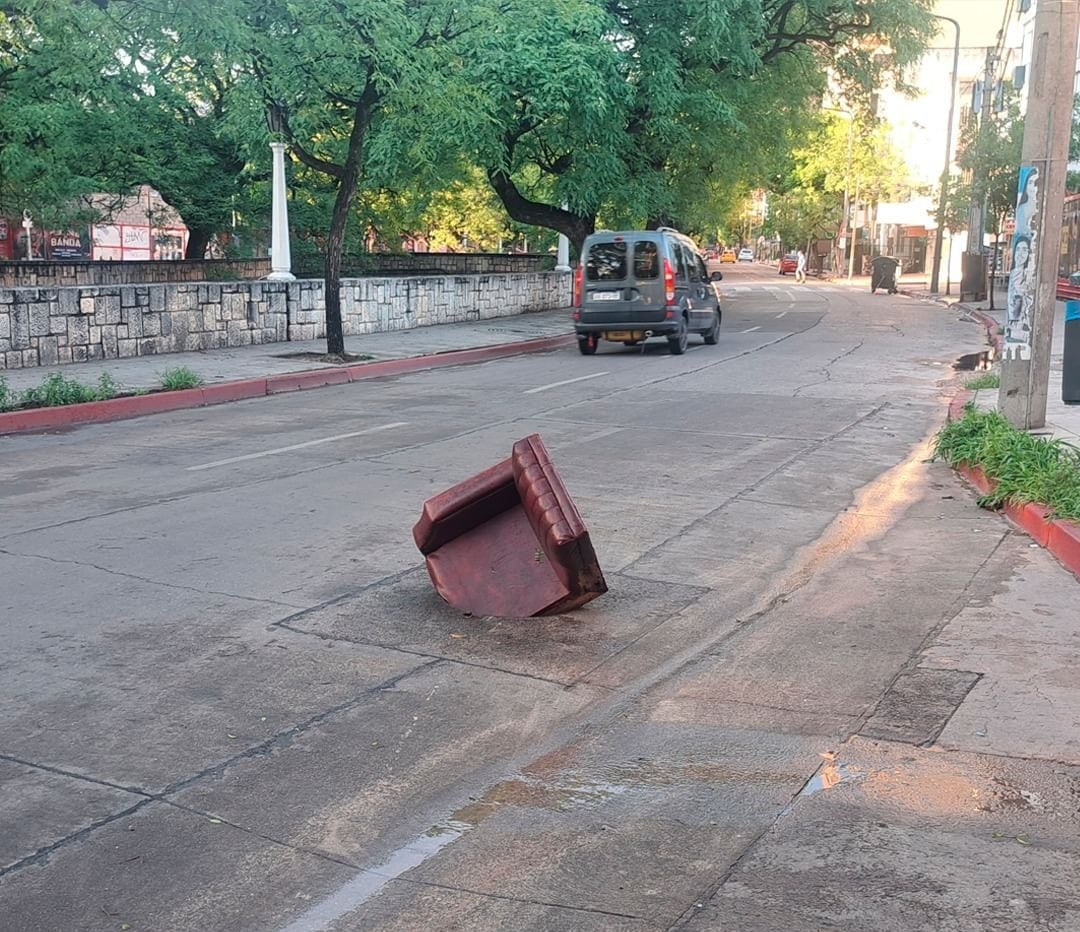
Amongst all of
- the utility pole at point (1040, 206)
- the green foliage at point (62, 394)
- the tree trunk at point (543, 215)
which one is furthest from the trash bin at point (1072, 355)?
the tree trunk at point (543, 215)

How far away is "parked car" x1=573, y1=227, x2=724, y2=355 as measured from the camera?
20172 mm

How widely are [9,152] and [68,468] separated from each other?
1599 cm

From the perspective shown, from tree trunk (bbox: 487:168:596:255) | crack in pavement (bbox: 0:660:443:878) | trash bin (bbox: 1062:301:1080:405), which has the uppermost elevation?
tree trunk (bbox: 487:168:596:255)

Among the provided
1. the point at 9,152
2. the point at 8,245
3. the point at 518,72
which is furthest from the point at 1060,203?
the point at 8,245

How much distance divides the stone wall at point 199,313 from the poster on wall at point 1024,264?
40.9 ft

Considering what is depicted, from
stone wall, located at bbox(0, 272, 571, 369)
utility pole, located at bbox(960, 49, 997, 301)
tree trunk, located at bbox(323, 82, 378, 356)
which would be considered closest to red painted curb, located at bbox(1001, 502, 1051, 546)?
tree trunk, located at bbox(323, 82, 378, 356)

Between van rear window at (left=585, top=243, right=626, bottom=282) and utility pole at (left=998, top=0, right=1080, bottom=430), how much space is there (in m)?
10.3

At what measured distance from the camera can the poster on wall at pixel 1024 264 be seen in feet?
33.7

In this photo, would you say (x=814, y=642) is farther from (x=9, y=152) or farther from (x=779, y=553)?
(x=9, y=152)

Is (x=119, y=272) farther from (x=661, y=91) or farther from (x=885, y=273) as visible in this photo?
(x=885, y=273)

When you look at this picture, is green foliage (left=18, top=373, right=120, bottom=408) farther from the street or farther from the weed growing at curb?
the street

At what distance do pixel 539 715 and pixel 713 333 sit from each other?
18585 millimetres

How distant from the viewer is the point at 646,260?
20203 millimetres

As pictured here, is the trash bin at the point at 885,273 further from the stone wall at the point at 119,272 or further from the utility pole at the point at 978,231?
the stone wall at the point at 119,272
